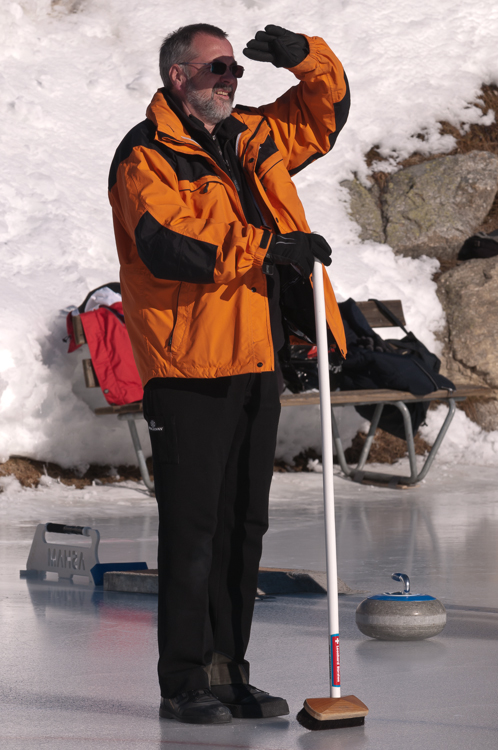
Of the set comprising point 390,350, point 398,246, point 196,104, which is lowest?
point 390,350

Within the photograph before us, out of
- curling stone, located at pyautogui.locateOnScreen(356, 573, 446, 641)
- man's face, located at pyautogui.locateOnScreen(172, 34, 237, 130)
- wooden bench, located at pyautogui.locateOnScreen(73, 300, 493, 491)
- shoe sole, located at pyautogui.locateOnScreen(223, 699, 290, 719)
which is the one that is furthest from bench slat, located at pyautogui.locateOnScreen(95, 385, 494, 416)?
shoe sole, located at pyautogui.locateOnScreen(223, 699, 290, 719)

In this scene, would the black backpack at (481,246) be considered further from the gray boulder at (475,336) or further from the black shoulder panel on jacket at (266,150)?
the black shoulder panel on jacket at (266,150)

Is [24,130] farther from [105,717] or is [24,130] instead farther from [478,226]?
[105,717]

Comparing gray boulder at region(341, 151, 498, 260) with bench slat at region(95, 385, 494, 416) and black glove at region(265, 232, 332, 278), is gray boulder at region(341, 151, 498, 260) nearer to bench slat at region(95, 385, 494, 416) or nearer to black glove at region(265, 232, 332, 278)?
bench slat at region(95, 385, 494, 416)

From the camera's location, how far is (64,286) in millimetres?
8578

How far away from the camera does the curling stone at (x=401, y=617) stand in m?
3.10

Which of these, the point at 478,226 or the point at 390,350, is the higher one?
the point at 478,226

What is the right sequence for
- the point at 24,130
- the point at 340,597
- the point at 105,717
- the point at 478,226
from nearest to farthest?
1. the point at 105,717
2. the point at 340,597
3. the point at 24,130
4. the point at 478,226

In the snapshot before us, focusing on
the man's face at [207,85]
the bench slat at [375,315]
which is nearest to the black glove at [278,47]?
the man's face at [207,85]

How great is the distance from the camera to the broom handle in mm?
2344

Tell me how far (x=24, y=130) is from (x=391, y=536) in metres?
6.82

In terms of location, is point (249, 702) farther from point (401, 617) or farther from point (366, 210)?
point (366, 210)

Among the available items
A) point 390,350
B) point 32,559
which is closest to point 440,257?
point 390,350

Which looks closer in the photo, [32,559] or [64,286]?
[32,559]
